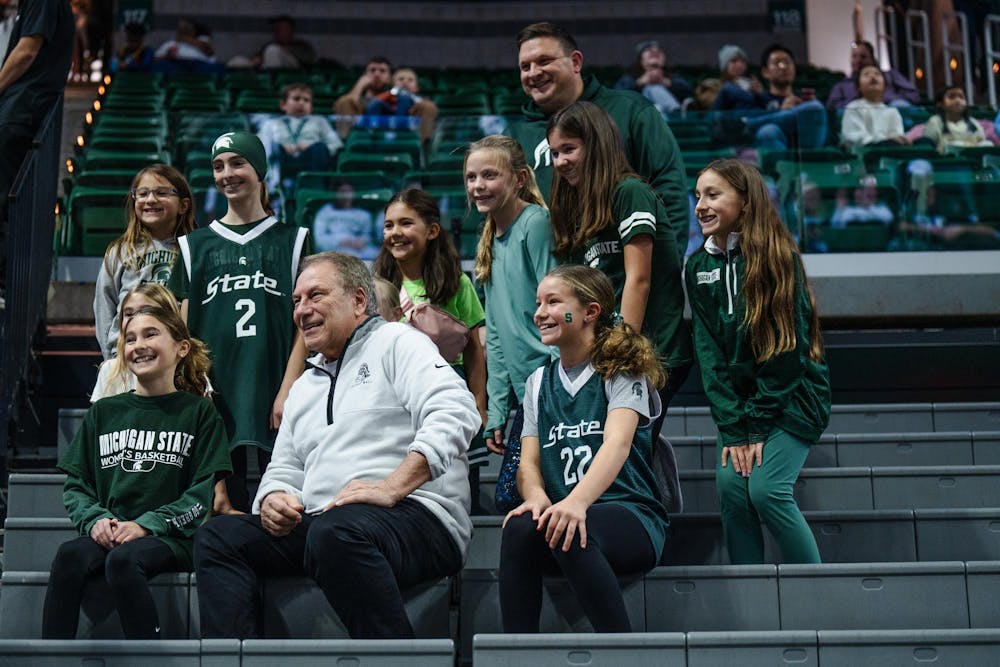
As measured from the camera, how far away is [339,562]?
9.45 ft

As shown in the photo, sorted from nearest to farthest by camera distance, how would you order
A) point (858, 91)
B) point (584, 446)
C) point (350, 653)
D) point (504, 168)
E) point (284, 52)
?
point (350, 653), point (584, 446), point (504, 168), point (858, 91), point (284, 52)

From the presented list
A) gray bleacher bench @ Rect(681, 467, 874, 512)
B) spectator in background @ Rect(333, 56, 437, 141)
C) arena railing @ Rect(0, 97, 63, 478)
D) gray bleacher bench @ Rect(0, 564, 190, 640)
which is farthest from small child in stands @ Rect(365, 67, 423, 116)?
gray bleacher bench @ Rect(0, 564, 190, 640)

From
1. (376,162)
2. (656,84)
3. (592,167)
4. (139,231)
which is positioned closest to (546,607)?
(592,167)

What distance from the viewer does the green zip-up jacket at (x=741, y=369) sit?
341 cm

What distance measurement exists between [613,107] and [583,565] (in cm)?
150

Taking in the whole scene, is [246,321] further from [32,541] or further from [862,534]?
[862,534]

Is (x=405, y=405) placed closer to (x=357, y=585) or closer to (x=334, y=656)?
(x=357, y=585)

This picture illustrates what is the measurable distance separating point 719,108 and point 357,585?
20.2ft

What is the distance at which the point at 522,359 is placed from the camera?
3.69 m

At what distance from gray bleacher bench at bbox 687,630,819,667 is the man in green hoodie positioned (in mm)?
1328

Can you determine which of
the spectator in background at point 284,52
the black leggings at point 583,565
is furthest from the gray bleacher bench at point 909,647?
the spectator in background at point 284,52

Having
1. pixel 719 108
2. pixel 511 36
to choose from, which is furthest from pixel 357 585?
pixel 511 36

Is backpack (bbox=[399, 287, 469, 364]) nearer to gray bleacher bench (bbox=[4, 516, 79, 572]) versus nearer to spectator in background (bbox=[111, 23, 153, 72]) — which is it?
gray bleacher bench (bbox=[4, 516, 79, 572])

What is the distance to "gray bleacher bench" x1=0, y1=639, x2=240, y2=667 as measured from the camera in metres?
2.69
